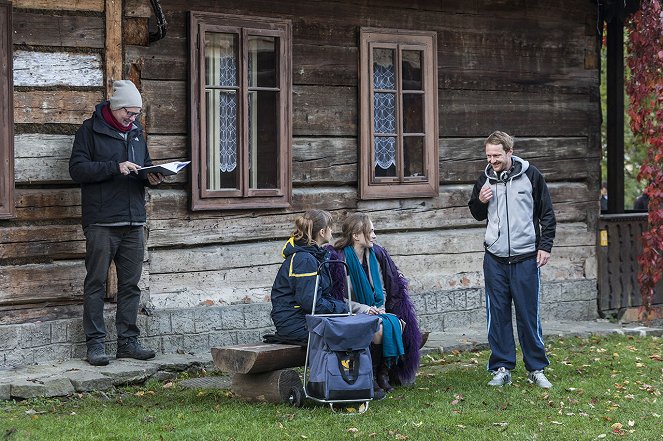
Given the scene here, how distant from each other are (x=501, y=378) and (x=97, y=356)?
3053 millimetres

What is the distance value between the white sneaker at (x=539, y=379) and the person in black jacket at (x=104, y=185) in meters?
3.20

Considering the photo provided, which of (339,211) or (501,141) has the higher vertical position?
(501,141)

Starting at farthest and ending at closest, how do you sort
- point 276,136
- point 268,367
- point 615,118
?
point 615,118, point 276,136, point 268,367

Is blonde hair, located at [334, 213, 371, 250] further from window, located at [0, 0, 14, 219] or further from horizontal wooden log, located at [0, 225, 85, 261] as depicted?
window, located at [0, 0, 14, 219]

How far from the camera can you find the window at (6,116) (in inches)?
373

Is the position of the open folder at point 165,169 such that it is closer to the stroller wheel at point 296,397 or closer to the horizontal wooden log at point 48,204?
the horizontal wooden log at point 48,204

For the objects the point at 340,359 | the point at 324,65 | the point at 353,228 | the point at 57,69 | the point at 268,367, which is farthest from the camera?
the point at 324,65

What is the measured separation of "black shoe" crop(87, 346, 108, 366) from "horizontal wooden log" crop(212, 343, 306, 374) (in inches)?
45.7

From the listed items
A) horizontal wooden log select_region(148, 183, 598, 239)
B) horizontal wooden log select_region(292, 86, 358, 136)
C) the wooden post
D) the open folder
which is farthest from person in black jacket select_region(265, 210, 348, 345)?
the wooden post

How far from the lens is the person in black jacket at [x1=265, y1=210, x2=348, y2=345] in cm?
869

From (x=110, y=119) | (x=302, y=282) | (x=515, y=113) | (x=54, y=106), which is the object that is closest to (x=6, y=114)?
(x=54, y=106)

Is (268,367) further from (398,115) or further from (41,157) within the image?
(398,115)

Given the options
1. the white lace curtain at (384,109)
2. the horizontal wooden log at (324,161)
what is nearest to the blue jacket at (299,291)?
the horizontal wooden log at (324,161)

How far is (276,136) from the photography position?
11.3 m
